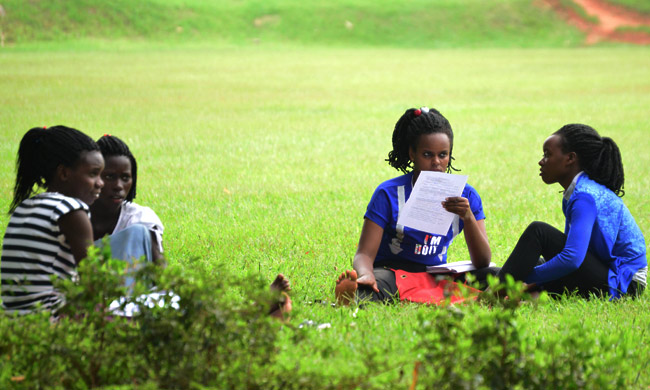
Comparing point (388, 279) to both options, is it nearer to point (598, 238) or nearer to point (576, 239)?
point (576, 239)

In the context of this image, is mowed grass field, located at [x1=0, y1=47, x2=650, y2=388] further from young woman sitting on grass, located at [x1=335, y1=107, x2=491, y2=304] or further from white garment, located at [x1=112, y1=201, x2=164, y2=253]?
white garment, located at [x1=112, y1=201, x2=164, y2=253]

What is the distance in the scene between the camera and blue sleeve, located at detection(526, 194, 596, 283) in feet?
14.1

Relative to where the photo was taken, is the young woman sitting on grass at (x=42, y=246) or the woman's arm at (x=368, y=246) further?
the woman's arm at (x=368, y=246)

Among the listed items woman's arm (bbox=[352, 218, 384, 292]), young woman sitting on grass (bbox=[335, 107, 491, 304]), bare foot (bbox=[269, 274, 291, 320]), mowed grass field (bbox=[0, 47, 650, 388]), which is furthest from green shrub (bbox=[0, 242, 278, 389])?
woman's arm (bbox=[352, 218, 384, 292])

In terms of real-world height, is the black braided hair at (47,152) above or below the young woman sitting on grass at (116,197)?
above

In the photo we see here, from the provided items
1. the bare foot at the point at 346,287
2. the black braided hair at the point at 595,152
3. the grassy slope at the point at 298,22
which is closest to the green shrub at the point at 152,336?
the bare foot at the point at 346,287

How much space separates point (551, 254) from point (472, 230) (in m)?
0.57

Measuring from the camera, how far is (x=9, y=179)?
8.34 metres

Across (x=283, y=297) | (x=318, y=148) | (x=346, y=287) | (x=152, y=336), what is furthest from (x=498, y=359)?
(x=318, y=148)

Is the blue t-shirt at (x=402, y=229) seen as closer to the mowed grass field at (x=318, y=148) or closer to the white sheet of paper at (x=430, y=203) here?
the white sheet of paper at (x=430, y=203)

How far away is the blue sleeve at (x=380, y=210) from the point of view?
459cm

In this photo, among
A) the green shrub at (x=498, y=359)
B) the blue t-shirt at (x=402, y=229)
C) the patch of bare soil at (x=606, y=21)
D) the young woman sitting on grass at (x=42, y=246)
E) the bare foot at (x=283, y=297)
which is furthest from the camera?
the patch of bare soil at (x=606, y=21)

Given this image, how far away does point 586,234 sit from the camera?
430cm

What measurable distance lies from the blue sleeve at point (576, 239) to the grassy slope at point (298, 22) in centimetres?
3559
